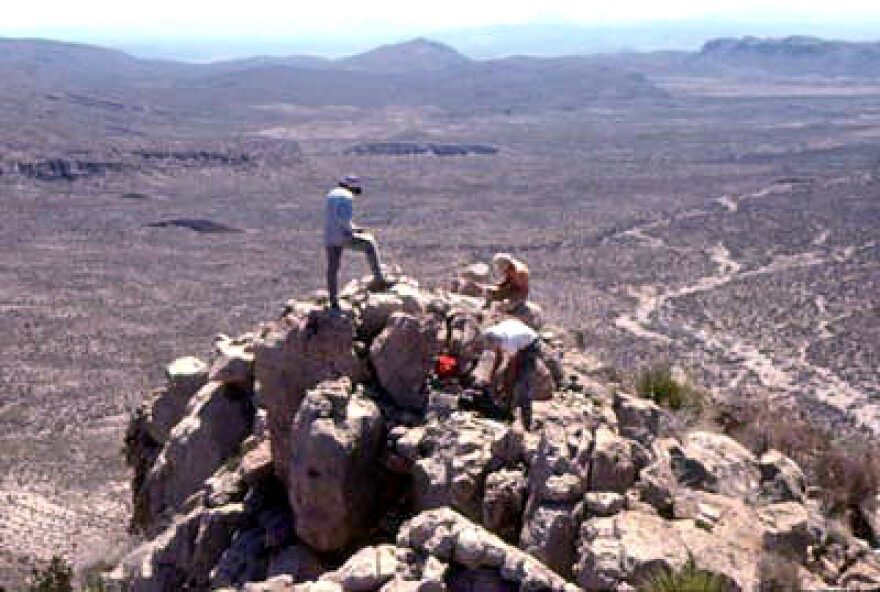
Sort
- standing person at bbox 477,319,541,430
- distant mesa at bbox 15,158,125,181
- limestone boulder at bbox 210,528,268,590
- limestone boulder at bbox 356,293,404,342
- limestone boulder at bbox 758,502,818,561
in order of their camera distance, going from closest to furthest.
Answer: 1. limestone boulder at bbox 758,502,818,561
2. limestone boulder at bbox 210,528,268,590
3. standing person at bbox 477,319,541,430
4. limestone boulder at bbox 356,293,404,342
5. distant mesa at bbox 15,158,125,181

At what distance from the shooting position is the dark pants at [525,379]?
1242cm

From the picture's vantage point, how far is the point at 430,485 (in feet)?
37.0

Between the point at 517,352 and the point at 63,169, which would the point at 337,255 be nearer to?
the point at 517,352

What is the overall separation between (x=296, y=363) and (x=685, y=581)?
5763 mm

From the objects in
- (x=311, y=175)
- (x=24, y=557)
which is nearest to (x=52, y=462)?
(x=24, y=557)

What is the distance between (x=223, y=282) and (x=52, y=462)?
31812 millimetres

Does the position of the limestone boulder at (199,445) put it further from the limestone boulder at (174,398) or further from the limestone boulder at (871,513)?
the limestone boulder at (871,513)

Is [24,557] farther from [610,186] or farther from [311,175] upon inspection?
[311,175]

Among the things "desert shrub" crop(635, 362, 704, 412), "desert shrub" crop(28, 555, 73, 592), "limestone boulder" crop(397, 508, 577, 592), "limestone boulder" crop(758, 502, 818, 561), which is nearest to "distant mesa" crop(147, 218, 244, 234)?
"desert shrub" crop(635, 362, 704, 412)

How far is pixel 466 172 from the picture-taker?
111812 mm

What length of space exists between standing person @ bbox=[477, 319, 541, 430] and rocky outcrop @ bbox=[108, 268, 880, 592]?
19 centimetres

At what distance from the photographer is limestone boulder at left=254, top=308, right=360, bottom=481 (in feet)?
42.2

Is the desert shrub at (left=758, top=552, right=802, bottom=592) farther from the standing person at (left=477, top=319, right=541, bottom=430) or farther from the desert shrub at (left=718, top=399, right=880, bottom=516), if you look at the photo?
the desert shrub at (left=718, top=399, right=880, bottom=516)

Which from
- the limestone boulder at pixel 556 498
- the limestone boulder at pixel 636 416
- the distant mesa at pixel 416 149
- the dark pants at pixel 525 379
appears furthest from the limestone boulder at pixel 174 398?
the distant mesa at pixel 416 149
